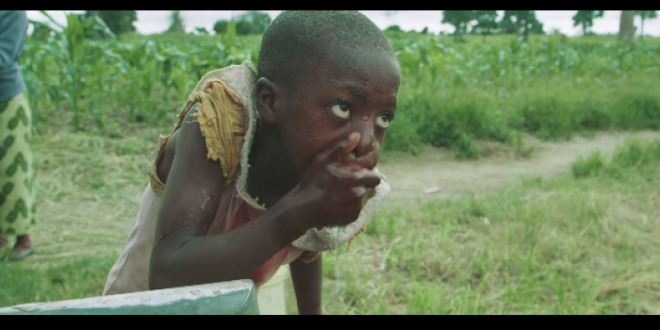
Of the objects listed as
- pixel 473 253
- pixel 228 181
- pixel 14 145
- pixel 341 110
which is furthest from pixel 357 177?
pixel 14 145

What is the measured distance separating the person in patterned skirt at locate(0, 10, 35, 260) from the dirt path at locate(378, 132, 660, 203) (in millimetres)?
2245

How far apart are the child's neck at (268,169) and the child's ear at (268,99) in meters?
0.04

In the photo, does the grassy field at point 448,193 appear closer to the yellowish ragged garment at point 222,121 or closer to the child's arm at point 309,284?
the child's arm at point 309,284

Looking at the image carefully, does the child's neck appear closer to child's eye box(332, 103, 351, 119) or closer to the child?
the child

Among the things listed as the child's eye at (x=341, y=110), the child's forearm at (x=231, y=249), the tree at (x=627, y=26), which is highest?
the child's eye at (x=341, y=110)

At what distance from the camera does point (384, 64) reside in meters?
1.33

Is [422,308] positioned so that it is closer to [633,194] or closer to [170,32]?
[633,194]

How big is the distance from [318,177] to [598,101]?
6477 mm

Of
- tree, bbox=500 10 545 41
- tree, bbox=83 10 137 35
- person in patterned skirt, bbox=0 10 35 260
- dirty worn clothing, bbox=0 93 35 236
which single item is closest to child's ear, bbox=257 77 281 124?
person in patterned skirt, bbox=0 10 35 260

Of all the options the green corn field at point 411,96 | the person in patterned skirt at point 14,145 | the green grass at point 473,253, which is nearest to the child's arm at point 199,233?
the green grass at point 473,253

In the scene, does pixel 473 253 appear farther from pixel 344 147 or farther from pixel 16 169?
pixel 16 169

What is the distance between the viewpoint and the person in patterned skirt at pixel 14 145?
310 centimetres

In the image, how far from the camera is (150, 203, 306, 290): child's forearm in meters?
1.28

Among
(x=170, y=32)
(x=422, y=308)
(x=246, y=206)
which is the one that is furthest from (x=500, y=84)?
(x=170, y=32)
